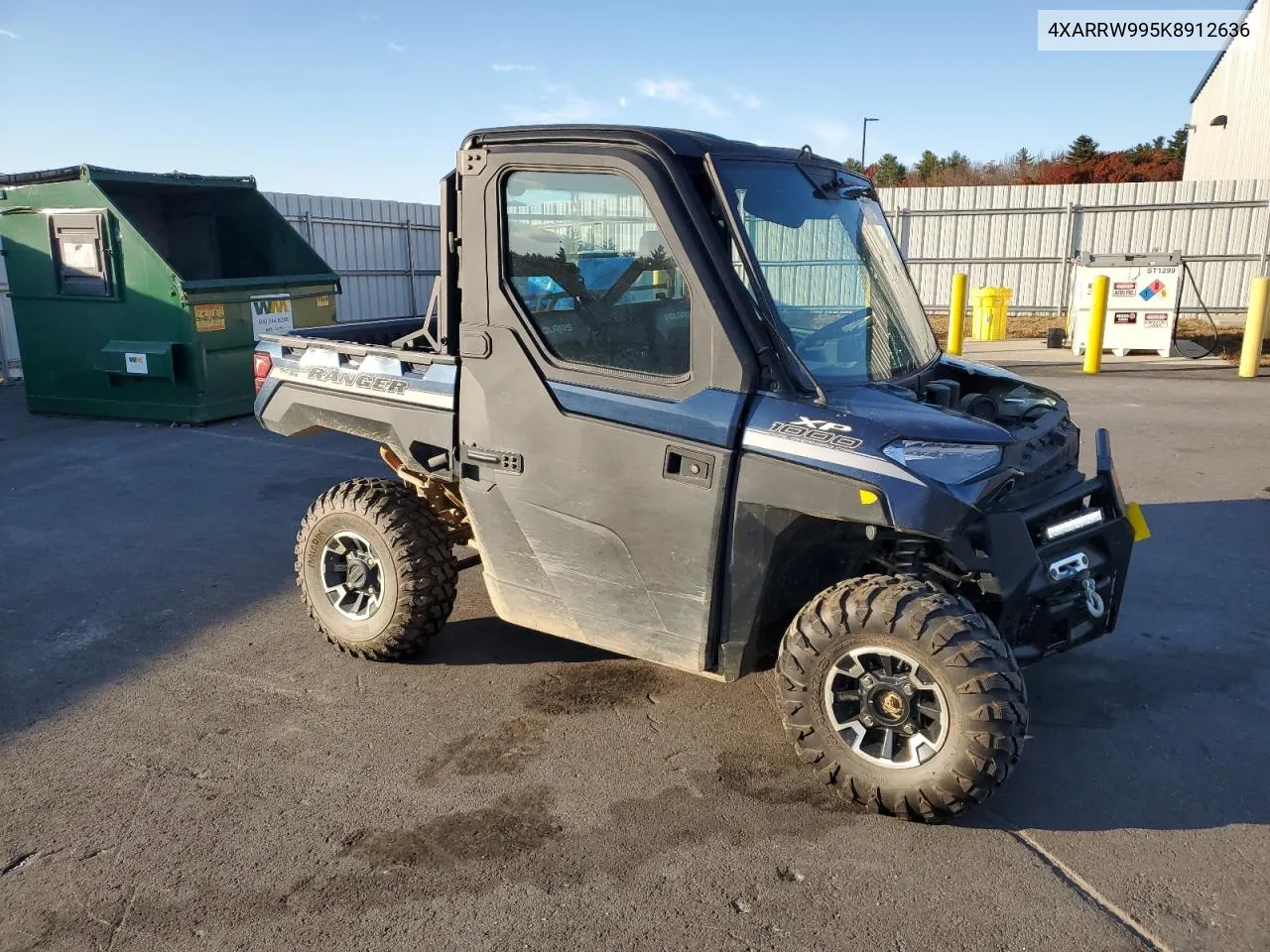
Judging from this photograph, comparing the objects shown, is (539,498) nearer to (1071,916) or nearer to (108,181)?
(1071,916)

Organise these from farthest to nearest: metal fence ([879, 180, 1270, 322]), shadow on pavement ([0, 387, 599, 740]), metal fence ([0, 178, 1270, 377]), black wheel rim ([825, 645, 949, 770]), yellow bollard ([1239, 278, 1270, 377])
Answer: metal fence ([879, 180, 1270, 322]) → metal fence ([0, 178, 1270, 377]) → yellow bollard ([1239, 278, 1270, 377]) → shadow on pavement ([0, 387, 599, 740]) → black wheel rim ([825, 645, 949, 770])

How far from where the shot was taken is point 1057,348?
15938 millimetres

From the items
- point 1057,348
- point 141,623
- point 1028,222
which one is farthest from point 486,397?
point 1028,222

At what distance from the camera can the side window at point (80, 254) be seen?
31.4 ft

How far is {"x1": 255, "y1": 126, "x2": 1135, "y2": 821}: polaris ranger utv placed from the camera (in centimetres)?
312

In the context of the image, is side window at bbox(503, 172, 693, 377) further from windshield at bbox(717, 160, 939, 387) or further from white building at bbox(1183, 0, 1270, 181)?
white building at bbox(1183, 0, 1270, 181)

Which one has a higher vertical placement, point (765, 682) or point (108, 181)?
point (108, 181)

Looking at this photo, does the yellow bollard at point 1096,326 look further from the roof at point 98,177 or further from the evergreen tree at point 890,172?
the evergreen tree at point 890,172

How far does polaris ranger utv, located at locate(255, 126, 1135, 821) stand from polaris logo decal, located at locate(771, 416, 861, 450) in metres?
0.01

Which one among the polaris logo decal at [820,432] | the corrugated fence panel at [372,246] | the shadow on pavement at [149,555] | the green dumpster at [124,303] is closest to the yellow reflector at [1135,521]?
the polaris logo decal at [820,432]

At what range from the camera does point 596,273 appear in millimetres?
3525

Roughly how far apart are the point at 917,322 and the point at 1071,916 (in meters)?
2.45

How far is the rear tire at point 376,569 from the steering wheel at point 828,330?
6.19 feet

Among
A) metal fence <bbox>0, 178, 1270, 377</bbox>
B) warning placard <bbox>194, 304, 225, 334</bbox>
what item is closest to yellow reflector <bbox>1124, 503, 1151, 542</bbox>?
warning placard <bbox>194, 304, 225, 334</bbox>
